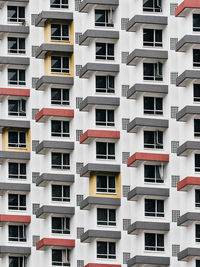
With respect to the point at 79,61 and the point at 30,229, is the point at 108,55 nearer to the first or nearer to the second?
the point at 79,61

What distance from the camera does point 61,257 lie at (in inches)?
7707

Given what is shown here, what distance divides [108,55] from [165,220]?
17.2m

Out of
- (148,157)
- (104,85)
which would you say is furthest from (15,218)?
(148,157)

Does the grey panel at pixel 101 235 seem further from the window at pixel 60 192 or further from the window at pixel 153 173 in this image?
the window at pixel 60 192

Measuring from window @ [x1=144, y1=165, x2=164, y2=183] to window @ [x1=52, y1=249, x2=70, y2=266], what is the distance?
11217 mm

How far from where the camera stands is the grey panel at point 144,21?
19150 cm

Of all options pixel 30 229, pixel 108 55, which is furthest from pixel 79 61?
pixel 30 229

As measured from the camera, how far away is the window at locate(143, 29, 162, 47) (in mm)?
193250

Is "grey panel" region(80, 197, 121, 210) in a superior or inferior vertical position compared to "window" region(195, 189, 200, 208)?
superior

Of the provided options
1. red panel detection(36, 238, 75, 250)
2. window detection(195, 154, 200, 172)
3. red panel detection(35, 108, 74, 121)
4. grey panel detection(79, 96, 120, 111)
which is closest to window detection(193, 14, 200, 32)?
window detection(195, 154, 200, 172)

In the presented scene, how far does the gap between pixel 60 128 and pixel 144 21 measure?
14166mm

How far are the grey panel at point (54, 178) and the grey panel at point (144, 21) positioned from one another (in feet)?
49.3

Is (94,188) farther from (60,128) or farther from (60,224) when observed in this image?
(60,128)

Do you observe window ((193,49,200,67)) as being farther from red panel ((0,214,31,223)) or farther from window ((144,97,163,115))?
red panel ((0,214,31,223))
